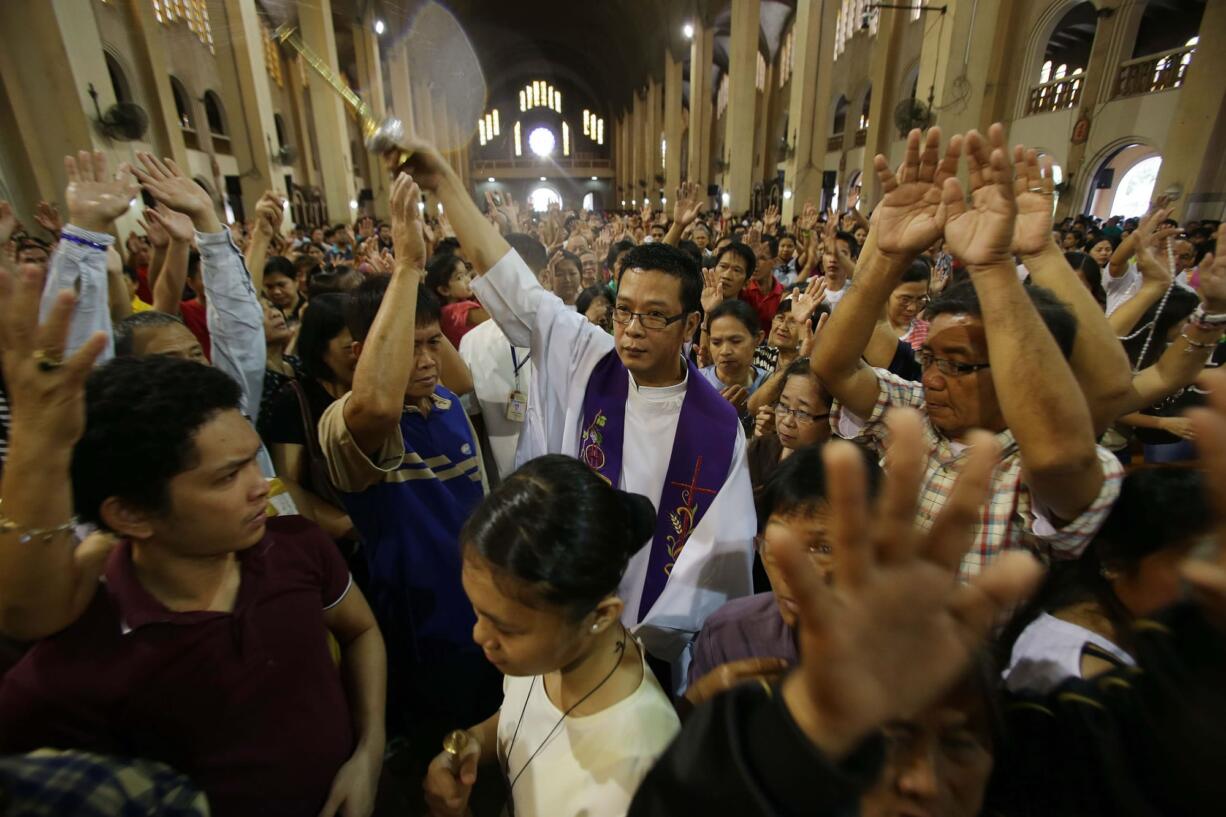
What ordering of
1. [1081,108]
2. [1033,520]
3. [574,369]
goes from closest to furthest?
1. [1033,520]
2. [574,369]
3. [1081,108]

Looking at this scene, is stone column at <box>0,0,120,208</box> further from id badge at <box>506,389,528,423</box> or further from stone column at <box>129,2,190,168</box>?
id badge at <box>506,389,528,423</box>

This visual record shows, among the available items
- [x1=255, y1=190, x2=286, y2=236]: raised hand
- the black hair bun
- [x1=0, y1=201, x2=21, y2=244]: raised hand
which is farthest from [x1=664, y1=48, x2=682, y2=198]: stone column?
the black hair bun

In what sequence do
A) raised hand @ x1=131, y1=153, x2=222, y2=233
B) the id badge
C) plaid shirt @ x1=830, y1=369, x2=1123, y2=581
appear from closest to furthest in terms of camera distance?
plaid shirt @ x1=830, y1=369, x2=1123, y2=581 < raised hand @ x1=131, y1=153, x2=222, y2=233 < the id badge

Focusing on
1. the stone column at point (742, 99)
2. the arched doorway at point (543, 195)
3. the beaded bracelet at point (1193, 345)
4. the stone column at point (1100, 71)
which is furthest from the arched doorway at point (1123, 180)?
the arched doorway at point (543, 195)

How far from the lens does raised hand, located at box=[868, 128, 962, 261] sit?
149cm

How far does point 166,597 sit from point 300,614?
0.25 meters

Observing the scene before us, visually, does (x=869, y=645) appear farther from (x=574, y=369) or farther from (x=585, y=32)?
(x=585, y=32)

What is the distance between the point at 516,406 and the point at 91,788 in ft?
6.21

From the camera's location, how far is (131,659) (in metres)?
1.03

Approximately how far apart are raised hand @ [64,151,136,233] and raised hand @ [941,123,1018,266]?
2.68 metres

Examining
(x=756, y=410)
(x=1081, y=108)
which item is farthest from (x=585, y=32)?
(x=756, y=410)

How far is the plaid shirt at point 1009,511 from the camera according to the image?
3.71ft

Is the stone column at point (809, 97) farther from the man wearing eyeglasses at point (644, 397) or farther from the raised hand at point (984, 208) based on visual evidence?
the raised hand at point (984, 208)

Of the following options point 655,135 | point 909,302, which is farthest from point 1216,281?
point 655,135
